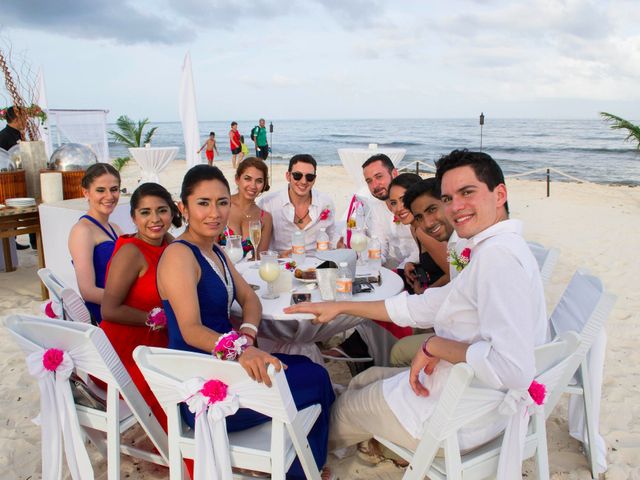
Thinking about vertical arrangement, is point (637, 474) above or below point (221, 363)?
below

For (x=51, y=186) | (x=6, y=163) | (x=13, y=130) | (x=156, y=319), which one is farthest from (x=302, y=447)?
(x=13, y=130)

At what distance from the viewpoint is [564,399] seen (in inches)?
142

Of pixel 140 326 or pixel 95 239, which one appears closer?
pixel 140 326

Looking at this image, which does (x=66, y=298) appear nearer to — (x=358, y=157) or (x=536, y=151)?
(x=358, y=157)

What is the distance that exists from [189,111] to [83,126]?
23.4ft

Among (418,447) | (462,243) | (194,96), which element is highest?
(194,96)

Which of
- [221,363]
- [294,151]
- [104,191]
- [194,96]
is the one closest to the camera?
[221,363]

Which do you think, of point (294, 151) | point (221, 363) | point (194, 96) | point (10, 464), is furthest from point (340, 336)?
point (294, 151)

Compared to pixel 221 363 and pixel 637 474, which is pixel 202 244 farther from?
pixel 637 474

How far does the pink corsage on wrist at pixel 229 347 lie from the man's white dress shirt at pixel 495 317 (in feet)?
2.51

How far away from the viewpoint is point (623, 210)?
11516 millimetres

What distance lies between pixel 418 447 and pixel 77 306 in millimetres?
2054

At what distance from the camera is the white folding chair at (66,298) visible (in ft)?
9.36

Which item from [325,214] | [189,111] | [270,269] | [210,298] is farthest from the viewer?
[189,111]
